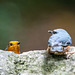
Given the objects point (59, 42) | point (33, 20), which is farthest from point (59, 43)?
point (33, 20)

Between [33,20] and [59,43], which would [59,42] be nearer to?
[59,43]

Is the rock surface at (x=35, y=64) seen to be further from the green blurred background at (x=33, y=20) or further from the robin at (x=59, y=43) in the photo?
the green blurred background at (x=33, y=20)

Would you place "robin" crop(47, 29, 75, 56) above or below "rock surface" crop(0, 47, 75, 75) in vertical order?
above

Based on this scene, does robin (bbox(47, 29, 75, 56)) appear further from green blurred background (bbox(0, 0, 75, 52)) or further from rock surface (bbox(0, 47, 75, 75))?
green blurred background (bbox(0, 0, 75, 52))

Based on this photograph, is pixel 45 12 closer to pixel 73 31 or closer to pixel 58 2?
pixel 58 2

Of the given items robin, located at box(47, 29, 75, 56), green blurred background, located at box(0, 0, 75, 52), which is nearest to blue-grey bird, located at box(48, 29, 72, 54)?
robin, located at box(47, 29, 75, 56)

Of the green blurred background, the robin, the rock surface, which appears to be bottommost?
the rock surface

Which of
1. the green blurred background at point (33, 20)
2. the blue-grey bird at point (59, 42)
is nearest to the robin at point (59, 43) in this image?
the blue-grey bird at point (59, 42)
